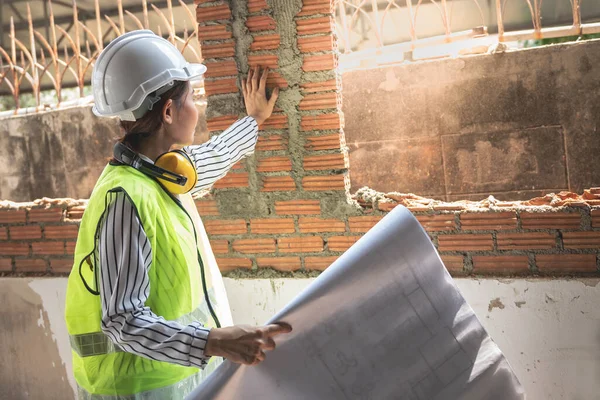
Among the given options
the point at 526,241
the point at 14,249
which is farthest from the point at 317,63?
the point at 14,249

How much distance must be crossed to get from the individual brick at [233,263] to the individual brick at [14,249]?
149 cm

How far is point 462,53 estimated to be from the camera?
195 inches

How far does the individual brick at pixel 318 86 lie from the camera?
11.1 feet

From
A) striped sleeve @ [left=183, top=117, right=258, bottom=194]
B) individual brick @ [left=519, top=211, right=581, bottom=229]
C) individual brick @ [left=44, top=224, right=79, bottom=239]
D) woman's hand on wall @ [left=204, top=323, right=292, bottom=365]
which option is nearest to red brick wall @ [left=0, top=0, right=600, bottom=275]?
individual brick @ [left=519, top=211, right=581, bottom=229]

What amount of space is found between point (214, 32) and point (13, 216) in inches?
77.0

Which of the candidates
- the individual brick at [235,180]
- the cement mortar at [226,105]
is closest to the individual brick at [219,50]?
the cement mortar at [226,105]

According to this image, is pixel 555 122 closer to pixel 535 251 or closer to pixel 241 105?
pixel 535 251

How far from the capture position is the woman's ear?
2.11 metres

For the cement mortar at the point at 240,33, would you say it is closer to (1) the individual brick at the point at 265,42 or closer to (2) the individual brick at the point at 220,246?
(1) the individual brick at the point at 265,42

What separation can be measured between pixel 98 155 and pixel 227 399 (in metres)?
4.96

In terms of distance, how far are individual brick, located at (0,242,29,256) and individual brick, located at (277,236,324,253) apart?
6.12ft

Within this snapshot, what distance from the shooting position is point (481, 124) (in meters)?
4.86

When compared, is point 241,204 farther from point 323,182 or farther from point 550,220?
point 550,220

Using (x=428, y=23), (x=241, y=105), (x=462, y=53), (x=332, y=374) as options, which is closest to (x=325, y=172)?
(x=241, y=105)
